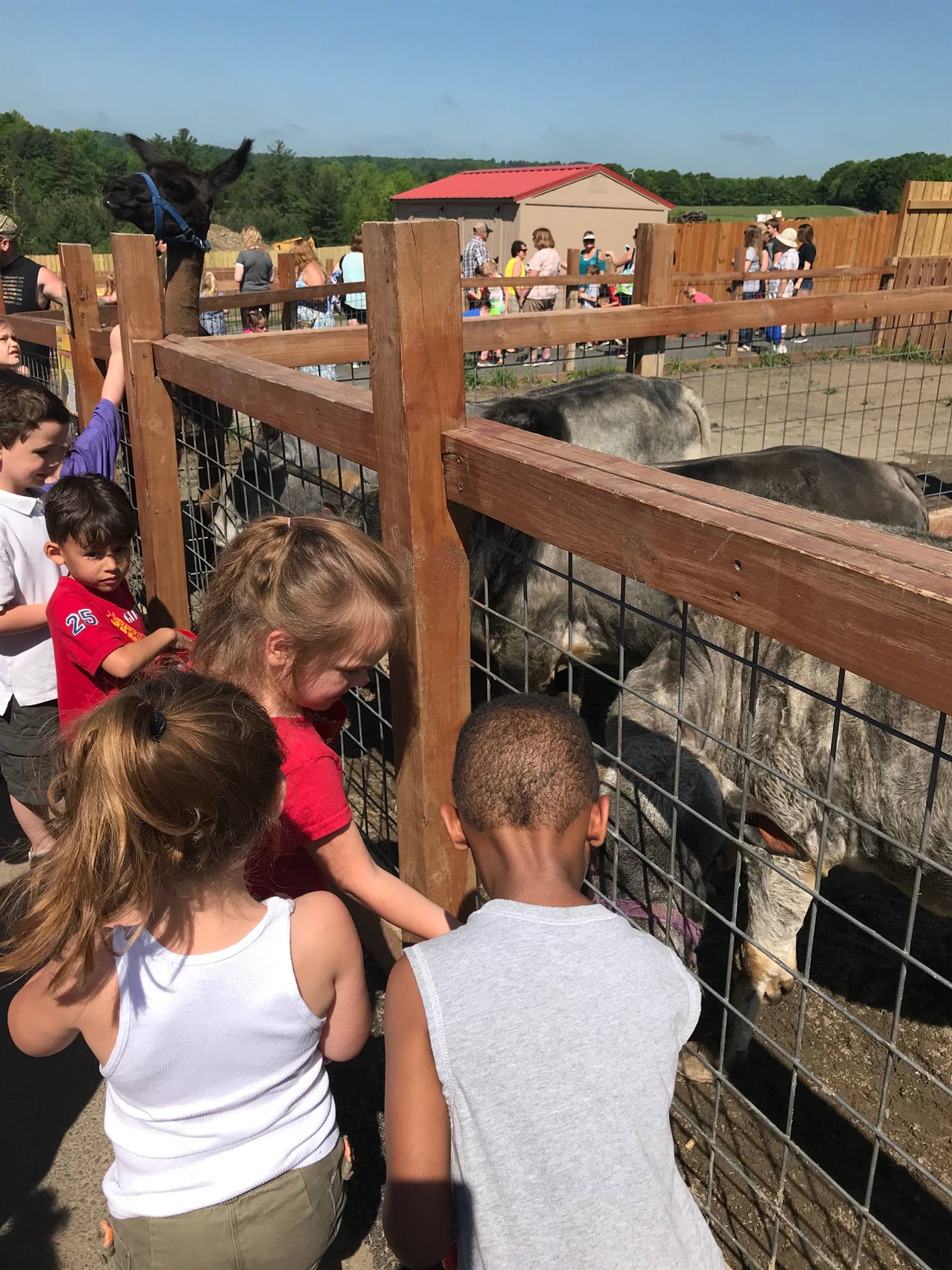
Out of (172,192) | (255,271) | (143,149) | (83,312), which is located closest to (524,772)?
(83,312)

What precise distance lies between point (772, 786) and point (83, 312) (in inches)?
137

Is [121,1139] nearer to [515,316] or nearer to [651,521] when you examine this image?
[651,521]

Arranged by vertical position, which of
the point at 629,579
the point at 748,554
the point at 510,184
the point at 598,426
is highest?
the point at 510,184

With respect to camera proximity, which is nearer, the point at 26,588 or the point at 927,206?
the point at 26,588

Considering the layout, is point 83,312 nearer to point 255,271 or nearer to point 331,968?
point 331,968

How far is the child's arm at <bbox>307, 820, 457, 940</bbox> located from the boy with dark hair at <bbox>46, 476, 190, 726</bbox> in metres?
1.02

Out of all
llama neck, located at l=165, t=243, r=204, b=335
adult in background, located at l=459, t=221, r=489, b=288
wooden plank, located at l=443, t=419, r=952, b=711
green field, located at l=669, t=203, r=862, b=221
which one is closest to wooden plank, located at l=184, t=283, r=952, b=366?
llama neck, located at l=165, t=243, r=204, b=335

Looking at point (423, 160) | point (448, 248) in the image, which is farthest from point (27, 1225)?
point (423, 160)

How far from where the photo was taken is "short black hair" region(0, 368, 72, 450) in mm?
2990

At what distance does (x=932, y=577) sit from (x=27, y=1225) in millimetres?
2425

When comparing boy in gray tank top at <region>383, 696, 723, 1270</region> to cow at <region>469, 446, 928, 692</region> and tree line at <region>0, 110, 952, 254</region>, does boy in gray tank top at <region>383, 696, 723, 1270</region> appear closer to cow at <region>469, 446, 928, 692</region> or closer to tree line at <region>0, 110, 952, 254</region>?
cow at <region>469, 446, 928, 692</region>

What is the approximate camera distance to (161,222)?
4605mm

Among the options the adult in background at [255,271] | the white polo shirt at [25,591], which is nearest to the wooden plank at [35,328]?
the white polo shirt at [25,591]

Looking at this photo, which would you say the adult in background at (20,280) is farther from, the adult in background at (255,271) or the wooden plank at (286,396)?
the adult in background at (255,271)
